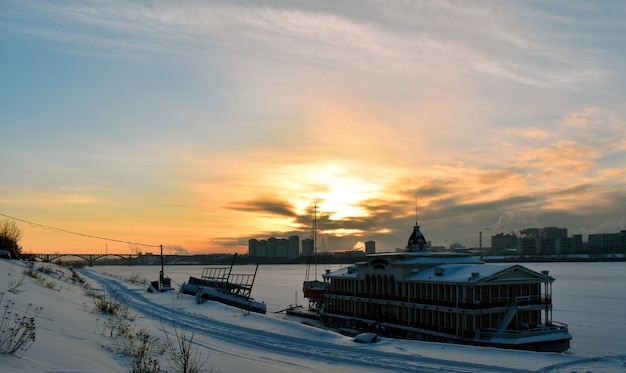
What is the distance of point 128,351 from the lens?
1748 centimetres

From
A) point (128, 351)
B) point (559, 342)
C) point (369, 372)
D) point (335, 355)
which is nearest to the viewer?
point (128, 351)

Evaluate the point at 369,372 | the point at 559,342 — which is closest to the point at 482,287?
the point at 559,342

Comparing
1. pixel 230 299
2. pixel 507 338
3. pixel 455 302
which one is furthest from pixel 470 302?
pixel 230 299

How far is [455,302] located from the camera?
42.3 meters

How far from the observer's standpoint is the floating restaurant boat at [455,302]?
40.4 meters

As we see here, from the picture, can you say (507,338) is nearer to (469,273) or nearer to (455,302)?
(455,302)

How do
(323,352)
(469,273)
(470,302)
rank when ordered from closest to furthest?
(323,352) → (470,302) → (469,273)

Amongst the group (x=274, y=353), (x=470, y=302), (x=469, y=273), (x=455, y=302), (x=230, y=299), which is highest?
(x=469, y=273)

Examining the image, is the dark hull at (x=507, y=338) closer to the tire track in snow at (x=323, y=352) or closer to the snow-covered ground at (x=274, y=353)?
the snow-covered ground at (x=274, y=353)

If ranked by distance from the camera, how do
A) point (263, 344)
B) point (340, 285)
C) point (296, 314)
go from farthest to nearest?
point (296, 314)
point (340, 285)
point (263, 344)

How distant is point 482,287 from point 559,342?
7.12 meters

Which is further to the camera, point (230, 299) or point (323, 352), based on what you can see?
point (230, 299)

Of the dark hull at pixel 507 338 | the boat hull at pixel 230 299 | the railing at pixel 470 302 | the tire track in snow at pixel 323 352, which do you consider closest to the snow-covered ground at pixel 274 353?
the tire track in snow at pixel 323 352

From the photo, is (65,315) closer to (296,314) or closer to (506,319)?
(506,319)
